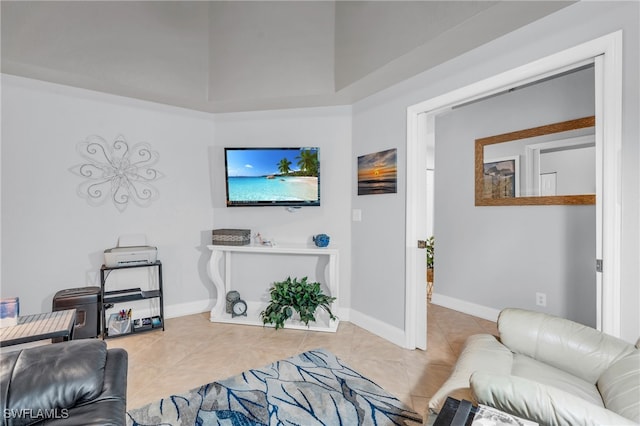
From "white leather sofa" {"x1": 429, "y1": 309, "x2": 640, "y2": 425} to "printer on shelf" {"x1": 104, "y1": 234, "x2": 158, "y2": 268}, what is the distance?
277cm

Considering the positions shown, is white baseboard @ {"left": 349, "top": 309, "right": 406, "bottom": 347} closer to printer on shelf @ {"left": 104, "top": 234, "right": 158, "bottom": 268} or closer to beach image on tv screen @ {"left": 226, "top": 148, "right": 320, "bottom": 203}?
beach image on tv screen @ {"left": 226, "top": 148, "right": 320, "bottom": 203}

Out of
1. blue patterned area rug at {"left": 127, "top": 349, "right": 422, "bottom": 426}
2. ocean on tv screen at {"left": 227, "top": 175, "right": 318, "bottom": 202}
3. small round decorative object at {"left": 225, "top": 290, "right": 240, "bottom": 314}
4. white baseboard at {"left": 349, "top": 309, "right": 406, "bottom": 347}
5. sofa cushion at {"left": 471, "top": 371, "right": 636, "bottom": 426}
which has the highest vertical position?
ocean on tv screen at {"left": 227, "top": 175, "right": 318, "bottom": 202}

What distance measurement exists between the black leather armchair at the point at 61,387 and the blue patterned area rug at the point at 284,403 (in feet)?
2.30

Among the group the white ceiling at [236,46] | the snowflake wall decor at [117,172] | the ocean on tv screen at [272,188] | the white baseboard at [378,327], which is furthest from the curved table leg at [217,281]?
the white ceiling at [236,46]

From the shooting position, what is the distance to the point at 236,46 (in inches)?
120

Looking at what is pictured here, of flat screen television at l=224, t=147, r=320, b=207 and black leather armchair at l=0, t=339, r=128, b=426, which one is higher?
flat screen television at l=224, t=147, r=320, b=207

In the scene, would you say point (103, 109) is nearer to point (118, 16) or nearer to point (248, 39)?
point (118, 16)

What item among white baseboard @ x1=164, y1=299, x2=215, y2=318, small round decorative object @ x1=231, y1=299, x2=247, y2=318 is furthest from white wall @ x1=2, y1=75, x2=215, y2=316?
small round decorative object @ x1=231, y1=299, x2=247, y2=318

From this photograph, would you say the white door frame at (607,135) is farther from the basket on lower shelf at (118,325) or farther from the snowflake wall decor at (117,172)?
the basket on lower shelf at (118,325)

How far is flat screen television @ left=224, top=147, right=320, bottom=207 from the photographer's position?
3123 mm

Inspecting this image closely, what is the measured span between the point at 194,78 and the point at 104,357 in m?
2.68

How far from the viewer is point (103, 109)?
2.96 meters

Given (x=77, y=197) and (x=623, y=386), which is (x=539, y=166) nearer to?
(x=623, y=386)

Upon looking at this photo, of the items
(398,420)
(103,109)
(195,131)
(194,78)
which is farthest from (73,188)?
(398,420)
